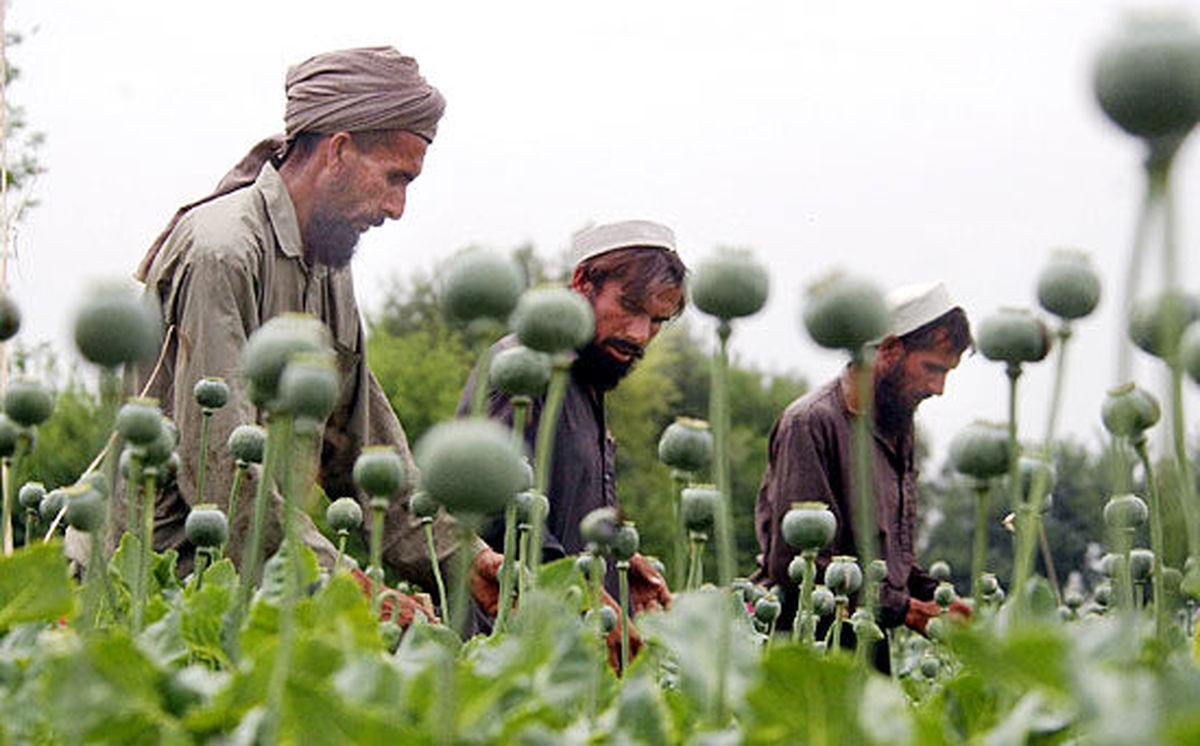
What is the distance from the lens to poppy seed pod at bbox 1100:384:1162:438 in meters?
1.38

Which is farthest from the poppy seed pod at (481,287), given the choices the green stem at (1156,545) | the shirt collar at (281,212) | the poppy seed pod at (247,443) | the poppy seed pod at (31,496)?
the shirt collar at (281,212)

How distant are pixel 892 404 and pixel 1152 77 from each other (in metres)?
3.96

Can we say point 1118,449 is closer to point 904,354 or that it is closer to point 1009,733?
point 1009,733

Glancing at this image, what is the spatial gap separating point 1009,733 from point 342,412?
9.60 feet

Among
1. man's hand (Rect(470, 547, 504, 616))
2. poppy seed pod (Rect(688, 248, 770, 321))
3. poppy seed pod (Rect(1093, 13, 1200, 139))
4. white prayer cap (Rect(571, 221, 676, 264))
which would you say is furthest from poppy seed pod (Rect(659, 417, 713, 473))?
white prayer cap (Rect(571, 221, 676, 264))

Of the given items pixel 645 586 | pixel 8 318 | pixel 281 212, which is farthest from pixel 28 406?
pixel 281 212

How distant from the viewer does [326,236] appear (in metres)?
3.74

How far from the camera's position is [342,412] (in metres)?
3.80

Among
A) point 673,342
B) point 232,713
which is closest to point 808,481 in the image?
point 232,713

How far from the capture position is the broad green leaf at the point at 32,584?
1364mm

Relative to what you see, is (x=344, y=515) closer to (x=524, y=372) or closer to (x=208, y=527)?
(x=208, y=527)

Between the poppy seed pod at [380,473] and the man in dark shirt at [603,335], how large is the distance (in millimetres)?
2224

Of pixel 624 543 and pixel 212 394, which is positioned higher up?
pixel 212 394

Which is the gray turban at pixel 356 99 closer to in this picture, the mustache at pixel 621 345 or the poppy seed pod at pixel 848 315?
the mustache at pixel 621 345
